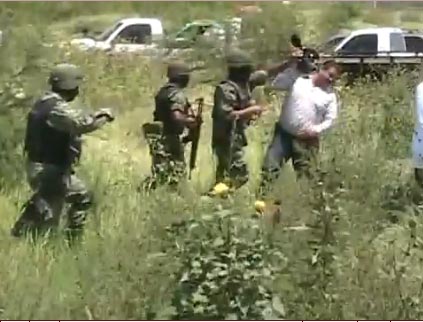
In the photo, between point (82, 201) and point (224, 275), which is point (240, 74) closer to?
point (82, 201)

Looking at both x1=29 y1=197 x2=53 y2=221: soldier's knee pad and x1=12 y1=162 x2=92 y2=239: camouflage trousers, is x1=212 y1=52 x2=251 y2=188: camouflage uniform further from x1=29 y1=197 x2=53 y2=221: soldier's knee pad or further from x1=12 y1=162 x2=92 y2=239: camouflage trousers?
x1=29 y1=197 x2=53 y2=221: soldier's knee pad

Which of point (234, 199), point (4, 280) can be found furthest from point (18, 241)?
point (234, 199)

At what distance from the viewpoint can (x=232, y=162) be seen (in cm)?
885

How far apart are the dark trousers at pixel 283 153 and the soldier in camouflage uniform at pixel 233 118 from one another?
24 cm

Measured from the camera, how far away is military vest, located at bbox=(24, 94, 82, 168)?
735 cm

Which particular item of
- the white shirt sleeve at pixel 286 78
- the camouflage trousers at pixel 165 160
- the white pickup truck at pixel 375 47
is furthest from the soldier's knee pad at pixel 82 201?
the white pickup truck at pixel 375 47

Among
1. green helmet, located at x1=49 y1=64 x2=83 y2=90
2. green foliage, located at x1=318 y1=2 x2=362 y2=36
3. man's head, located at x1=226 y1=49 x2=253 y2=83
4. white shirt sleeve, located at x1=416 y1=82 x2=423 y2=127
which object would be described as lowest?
green foliage, located at x1=318 y1=2 x2=362 y2=36

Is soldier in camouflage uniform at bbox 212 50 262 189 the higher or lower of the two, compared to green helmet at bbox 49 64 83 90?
lower

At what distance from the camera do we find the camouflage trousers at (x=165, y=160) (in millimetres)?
8188

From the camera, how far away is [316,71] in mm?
9398

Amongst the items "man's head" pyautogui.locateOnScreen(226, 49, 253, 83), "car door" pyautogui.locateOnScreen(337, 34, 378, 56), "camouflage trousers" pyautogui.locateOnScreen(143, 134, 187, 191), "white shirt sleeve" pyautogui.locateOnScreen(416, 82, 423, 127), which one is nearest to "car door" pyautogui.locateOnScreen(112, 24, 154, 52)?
"car door" pyautogui.locateOnScreen(337, 34, 378, 56)

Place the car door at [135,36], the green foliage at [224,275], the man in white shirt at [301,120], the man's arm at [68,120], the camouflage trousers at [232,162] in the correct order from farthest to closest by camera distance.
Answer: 1. the car door at [135,36]
2. the man in white shirt at [301,120]
3. the camouflage trousers at [232,162]
4. the man's arm at [68,120]
5. the green foliage at [224,275]

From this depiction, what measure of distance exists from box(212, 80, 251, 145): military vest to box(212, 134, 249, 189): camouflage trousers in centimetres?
5

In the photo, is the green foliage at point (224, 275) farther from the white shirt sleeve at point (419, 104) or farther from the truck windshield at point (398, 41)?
the truck windshield at point (398, 41)
